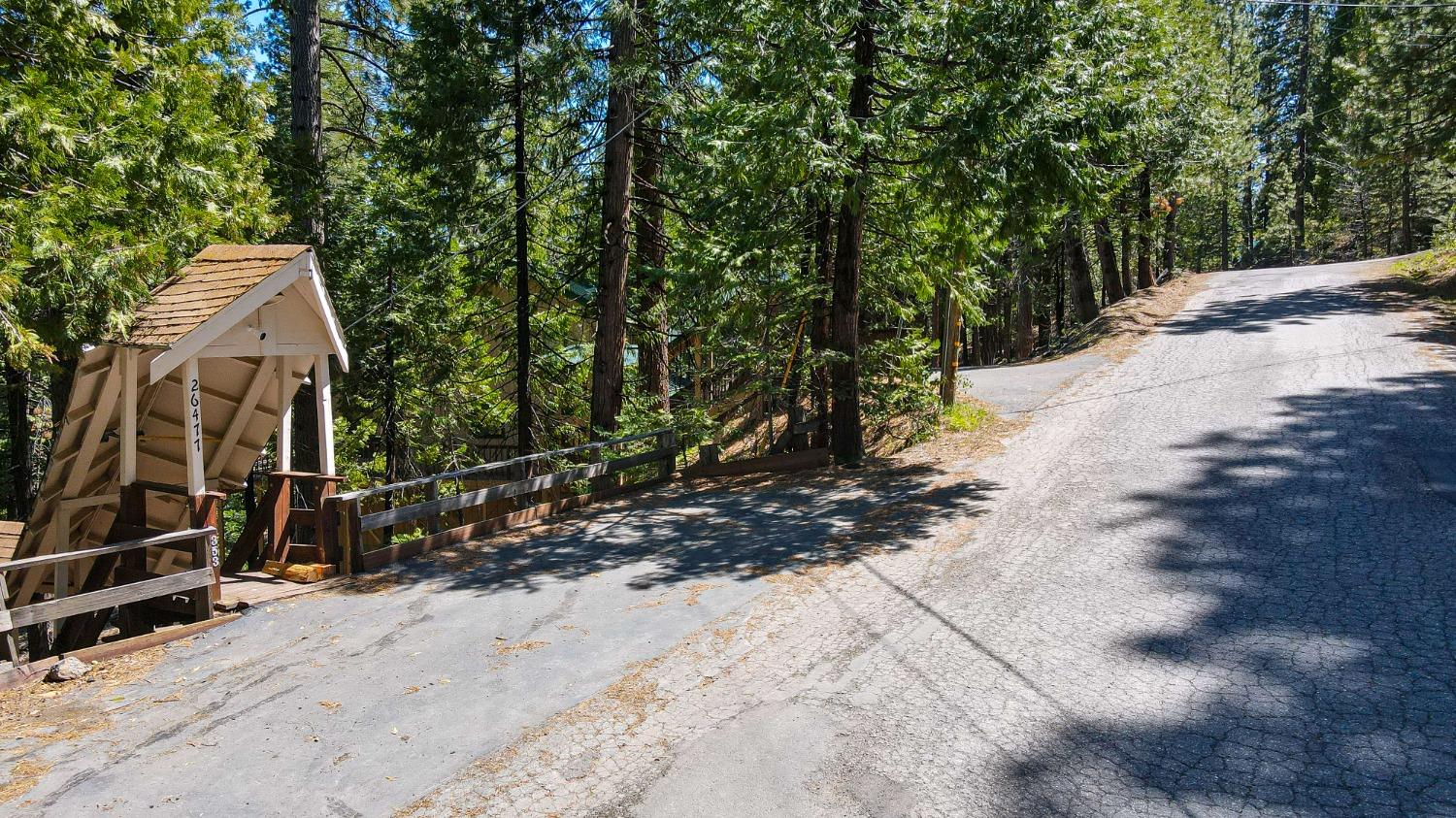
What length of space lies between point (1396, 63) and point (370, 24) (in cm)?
2350

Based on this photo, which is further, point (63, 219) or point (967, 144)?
point (967, 144)

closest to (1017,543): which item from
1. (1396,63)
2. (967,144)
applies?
(967,144)

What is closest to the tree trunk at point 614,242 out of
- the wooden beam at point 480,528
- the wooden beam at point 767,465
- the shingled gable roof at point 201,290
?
the wooden beam at point 480,528

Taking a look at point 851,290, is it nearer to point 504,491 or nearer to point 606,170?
point 606,170

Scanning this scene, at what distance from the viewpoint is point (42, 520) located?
942cm

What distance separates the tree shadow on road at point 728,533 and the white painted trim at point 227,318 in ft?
9.54

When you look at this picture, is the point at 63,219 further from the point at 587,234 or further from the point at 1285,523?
the point at 1285,523

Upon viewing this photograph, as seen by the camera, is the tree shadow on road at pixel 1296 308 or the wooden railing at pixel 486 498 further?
the tree shadow on road at pixel 1296 308

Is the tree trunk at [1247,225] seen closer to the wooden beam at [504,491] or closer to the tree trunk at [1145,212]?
the tree trunk at [1145,212]

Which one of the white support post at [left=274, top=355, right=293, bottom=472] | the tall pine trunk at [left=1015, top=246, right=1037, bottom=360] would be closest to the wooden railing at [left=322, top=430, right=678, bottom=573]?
the white support post at [left=274, top=355, right=293, bottom=472]

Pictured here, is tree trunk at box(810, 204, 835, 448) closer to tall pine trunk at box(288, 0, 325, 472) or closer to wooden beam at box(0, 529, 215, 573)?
tall pine trunk at box(288, 0, 325, 472)

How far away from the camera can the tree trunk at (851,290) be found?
443 inches

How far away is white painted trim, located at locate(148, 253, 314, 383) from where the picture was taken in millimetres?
7652

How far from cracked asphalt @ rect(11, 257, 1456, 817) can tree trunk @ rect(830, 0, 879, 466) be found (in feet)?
7.34
